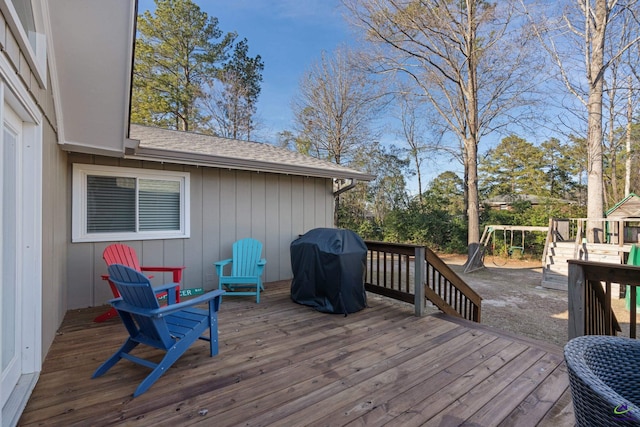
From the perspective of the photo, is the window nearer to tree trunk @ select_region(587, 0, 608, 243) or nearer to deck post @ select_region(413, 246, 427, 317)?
deck post @ select_region(413, 246, 427, 317)

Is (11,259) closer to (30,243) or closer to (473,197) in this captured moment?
(30,243)

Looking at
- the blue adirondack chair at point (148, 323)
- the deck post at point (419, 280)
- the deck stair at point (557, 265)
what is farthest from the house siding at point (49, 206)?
the deck stair at point (557, 265)

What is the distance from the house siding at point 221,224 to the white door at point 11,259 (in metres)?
2.11

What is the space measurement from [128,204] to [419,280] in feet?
13.2

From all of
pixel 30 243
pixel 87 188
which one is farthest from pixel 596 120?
pixel 30 243

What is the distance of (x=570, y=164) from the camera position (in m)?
18.3

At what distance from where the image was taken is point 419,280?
145 inches

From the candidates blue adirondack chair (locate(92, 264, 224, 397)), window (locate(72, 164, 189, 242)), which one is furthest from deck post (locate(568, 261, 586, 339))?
window (locate(72, 164, 189, 242))

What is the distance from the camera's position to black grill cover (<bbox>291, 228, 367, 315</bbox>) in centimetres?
367

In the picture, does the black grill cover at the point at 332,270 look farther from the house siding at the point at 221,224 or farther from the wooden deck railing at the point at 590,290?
the wooden deck railing at the point at 590,290

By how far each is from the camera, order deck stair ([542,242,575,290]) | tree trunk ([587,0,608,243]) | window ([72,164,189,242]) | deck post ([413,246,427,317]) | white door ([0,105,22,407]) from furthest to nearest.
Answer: tree trunk ([587,0,608,243]) < deck stair ([542,242,575,290]) < window ([72,164,189,242]) < deck post ([413,246,427,317]) < white door ([0,105,22,407])

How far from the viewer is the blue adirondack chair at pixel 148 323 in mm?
2143

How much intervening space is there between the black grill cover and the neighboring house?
168cm

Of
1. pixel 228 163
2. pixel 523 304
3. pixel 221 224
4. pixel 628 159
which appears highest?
pixel 628 159
